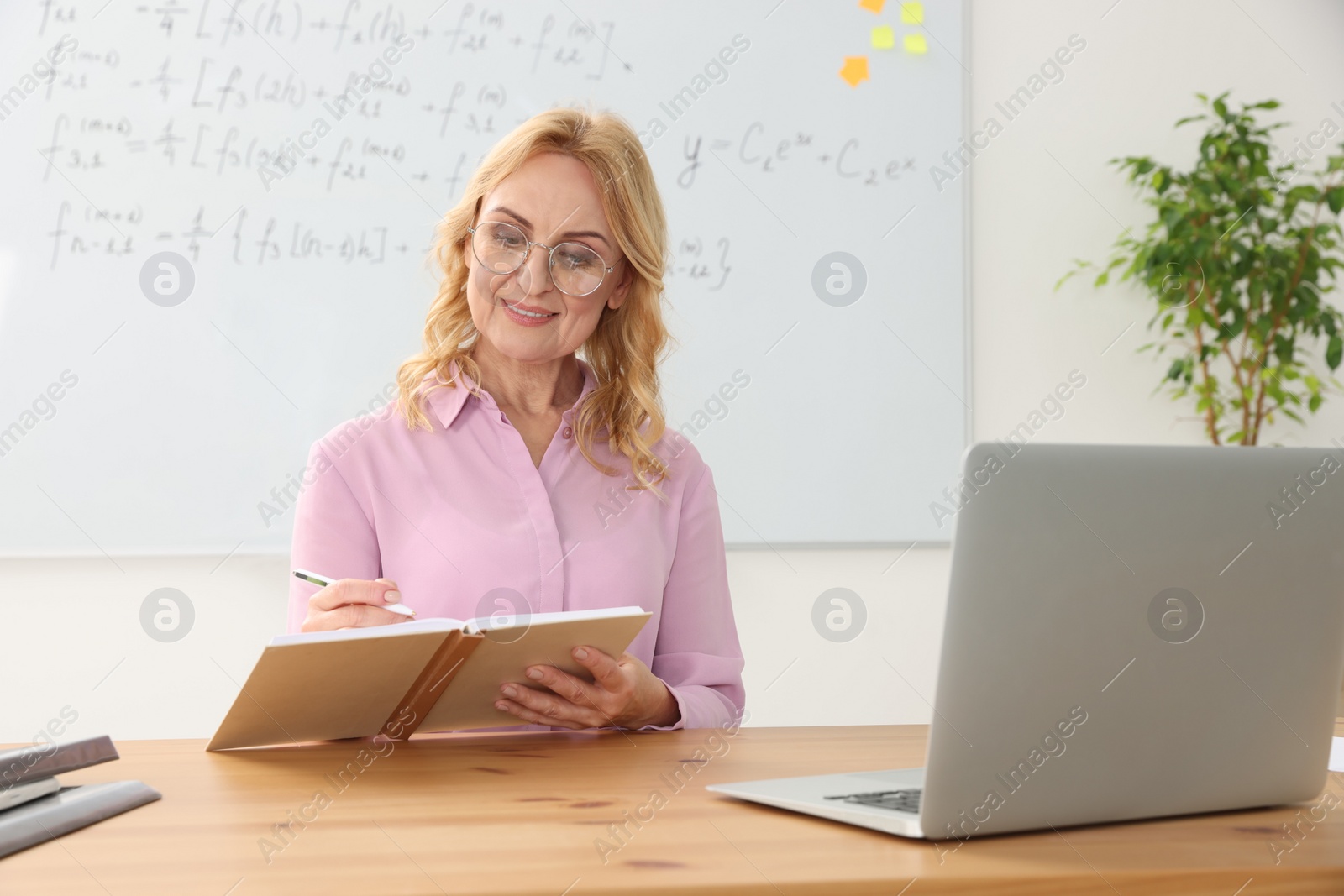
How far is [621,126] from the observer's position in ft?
5.36

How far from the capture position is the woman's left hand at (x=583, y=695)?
3.59ft

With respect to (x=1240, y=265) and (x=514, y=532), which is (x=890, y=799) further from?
(x=1240, y=265)

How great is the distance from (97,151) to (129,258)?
0.80 feet

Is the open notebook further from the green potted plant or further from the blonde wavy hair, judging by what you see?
the green potted plant

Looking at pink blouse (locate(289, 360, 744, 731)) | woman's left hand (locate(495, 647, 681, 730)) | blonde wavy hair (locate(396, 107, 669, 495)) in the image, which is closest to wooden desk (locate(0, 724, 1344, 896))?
woman's left hand (locate(495, 647, 681, 730))

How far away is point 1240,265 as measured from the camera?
2.58 metres

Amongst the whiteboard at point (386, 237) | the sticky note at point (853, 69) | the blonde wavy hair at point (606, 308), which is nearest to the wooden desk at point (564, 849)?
the blonde wavy hair at point (606, 308)

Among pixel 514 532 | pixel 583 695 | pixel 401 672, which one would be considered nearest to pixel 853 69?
pixel 514 532

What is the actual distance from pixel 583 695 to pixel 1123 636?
60 cm

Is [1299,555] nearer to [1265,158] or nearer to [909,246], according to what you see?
[909,246]

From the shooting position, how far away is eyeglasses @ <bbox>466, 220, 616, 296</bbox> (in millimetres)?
1534

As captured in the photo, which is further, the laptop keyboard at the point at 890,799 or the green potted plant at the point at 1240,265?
the green potted plant at the point at 1240,265

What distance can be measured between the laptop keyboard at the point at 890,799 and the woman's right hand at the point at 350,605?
20.1 inches

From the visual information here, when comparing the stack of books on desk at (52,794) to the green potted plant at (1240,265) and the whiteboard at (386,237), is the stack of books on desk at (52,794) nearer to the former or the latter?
the whiteboard at (386,237)
